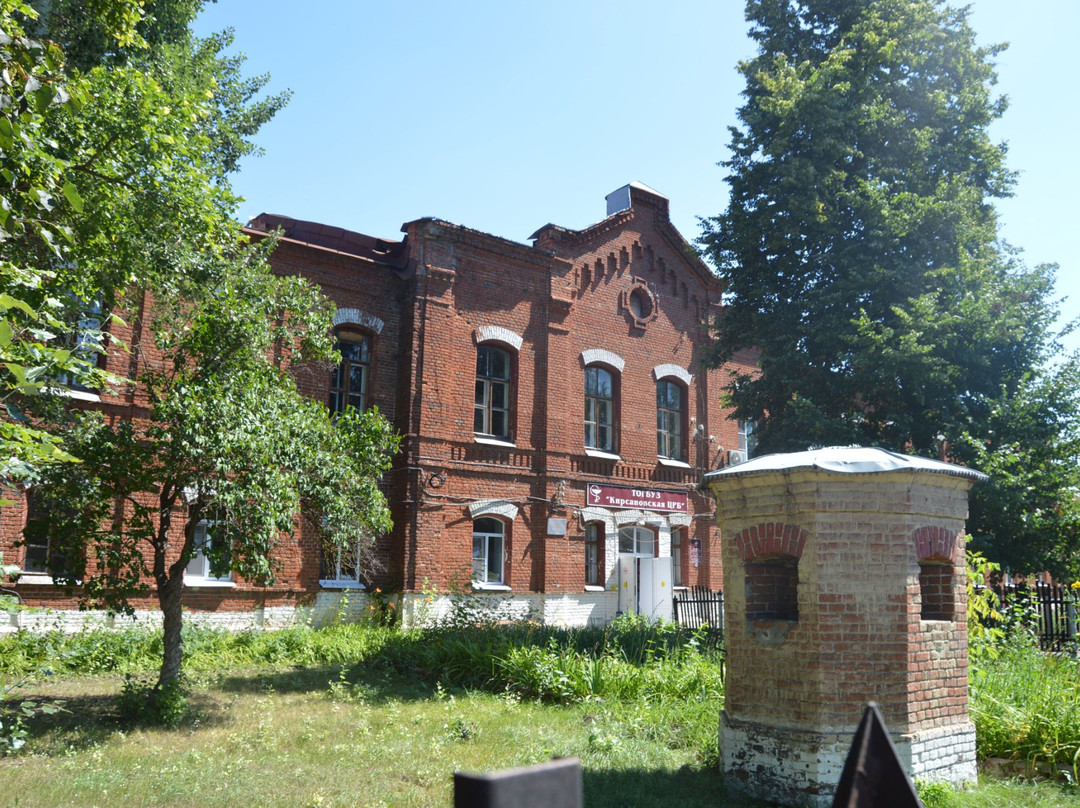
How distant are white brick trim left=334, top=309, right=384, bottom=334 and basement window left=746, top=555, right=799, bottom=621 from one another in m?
12.5

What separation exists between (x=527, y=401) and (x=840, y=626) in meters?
13.4

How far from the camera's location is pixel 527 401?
1964 cm

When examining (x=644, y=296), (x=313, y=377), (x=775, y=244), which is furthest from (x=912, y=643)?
(x=644, y=296)

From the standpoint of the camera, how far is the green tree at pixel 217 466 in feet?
30.0

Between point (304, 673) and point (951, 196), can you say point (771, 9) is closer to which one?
point (951, 196)

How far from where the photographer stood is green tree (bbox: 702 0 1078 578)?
14.2 m

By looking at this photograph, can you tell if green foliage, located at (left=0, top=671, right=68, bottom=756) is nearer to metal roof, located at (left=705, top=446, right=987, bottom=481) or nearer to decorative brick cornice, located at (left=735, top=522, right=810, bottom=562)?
decorative brick cornice, located at (left=735, top=522, right=810, bottom=562)

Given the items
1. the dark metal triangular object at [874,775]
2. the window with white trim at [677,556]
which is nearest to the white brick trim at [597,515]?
the window with white trim at [677,556]

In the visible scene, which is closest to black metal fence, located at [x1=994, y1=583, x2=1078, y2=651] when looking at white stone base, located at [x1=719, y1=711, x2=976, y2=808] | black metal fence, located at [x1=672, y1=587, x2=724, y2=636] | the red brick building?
black metal fence, located at [x1=672, y1=587, x2=724, y2=636]

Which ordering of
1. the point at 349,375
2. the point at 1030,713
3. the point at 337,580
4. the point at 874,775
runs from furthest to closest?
1. the point at 349,375
2. the point at 337,580
3. the point at 1030,713
4. the point at 874,775

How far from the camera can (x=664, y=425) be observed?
22.4 metres

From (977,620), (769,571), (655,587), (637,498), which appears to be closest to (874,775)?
(769,571)

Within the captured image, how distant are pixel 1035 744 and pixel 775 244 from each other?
1071 cm

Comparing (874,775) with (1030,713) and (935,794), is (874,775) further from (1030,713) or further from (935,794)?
(1030,713)
